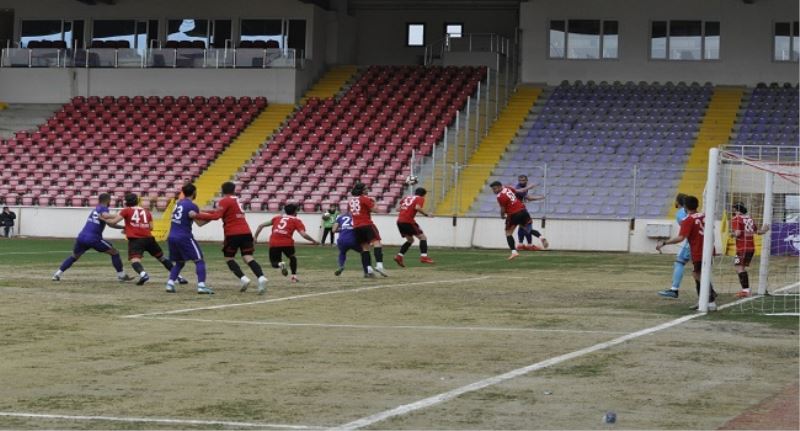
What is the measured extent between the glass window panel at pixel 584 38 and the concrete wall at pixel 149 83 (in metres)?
10.3

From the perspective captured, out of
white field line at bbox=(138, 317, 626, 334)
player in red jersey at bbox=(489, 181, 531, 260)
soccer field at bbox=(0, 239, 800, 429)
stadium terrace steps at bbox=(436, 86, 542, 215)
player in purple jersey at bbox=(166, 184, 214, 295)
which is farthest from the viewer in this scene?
stadium terrace steps at bbox=(436, 86, 542, 215)

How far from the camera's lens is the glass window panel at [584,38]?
174 ft

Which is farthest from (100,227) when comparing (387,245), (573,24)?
Result: (573,24)

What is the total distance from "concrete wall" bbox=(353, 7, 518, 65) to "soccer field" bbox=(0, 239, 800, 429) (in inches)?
1354

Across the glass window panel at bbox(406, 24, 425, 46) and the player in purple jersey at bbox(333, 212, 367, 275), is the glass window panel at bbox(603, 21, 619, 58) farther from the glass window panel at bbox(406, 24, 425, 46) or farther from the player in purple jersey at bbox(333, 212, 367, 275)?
the player in purple jersey at bbox(333, 212, 367, 275)

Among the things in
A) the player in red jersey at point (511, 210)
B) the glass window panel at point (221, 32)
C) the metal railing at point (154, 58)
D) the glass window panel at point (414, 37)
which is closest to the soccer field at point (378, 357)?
the player in red jersey at point (511, 210)

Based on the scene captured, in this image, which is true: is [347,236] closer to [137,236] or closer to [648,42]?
[137,236]

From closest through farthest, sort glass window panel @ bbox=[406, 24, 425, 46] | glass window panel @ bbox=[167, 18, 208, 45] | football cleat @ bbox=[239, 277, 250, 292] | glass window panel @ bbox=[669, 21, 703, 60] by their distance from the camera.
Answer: football cleat @ bbox=[239, 277, 250, 292] < glass window panel @ bbox=[669, 21, 703, 60] < glass window panel @ bbox=[167, 18, 208, 45] < glass window panel @ bbox=[406, 24, 425, 46]

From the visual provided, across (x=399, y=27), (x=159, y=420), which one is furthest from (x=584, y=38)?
(x=159, y=420)

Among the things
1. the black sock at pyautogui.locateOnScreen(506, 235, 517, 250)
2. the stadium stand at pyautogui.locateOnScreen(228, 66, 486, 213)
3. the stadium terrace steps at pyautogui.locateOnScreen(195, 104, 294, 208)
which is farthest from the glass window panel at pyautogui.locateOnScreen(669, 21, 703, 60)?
the black sock at pyautogui.locateOnScreen(506, 235, 517, 250)

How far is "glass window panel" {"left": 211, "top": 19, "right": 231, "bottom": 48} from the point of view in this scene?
182 ft

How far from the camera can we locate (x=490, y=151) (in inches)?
1902

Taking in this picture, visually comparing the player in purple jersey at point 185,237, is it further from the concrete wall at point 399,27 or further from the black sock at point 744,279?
the concrete wall at point 399,27

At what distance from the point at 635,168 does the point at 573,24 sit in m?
12.7
